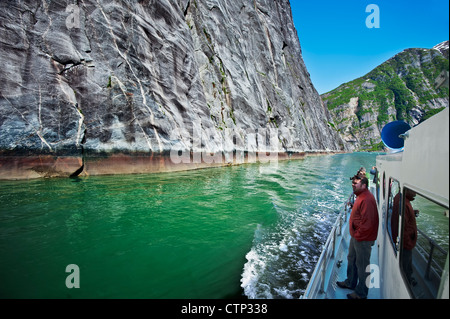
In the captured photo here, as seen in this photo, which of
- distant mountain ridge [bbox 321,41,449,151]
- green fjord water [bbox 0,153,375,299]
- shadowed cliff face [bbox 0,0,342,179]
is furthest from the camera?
distant mountain ridge [bbox 321,41,449,151]

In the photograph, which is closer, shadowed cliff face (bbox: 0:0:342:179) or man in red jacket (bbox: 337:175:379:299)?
man in red jacket (bbox: 337:175:379:299)

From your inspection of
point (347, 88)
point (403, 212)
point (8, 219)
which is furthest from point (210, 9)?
point (347, 88)

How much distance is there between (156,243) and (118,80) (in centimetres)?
1392

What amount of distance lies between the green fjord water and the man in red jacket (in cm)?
93

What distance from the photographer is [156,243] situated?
5.18m

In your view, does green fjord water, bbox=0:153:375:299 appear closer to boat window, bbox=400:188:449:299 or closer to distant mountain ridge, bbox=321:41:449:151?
boat window, bbox=400:188:449:299

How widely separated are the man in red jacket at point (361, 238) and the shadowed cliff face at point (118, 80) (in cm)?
1405

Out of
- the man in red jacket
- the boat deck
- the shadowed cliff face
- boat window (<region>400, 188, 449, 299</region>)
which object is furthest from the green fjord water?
the shadowed cliff face

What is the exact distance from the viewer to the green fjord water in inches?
148

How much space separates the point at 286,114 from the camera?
4350cm

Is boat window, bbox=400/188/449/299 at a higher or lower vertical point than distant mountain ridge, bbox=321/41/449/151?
lower

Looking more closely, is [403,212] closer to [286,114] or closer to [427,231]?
[427,231]

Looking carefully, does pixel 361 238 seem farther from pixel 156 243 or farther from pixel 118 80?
pixel 118 80

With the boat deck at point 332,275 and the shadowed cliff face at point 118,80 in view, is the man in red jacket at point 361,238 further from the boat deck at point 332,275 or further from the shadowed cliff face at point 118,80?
the shadowed cliff face at point 118,80
